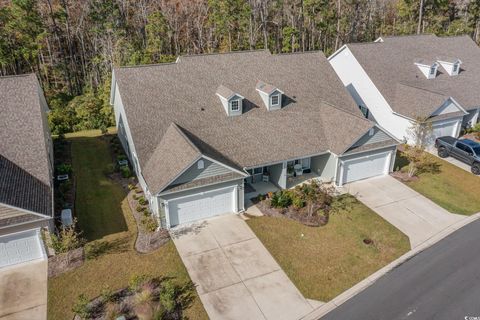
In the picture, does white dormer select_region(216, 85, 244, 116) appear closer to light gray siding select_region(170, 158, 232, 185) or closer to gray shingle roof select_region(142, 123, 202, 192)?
gray shingle roof select_region(142, 123, 202, 192)

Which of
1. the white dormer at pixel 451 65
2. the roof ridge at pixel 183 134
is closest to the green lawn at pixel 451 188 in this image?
the white dormer at pixel 451 65

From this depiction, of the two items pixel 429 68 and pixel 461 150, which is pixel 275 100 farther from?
pixel 429 68

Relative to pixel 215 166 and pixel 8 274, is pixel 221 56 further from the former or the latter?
pixel 8 274

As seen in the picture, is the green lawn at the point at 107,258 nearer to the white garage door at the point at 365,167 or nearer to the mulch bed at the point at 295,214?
the mulch bed at the point at 295,214

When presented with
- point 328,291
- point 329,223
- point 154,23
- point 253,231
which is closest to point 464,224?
point 329,223

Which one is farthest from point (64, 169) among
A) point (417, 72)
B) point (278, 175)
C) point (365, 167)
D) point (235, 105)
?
point (417, 72)

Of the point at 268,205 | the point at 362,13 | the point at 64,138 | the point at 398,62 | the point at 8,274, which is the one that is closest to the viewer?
the point at 8,274

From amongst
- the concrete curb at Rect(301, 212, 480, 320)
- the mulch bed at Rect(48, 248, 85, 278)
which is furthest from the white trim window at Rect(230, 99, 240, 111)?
the concrete curb at Rect(301, 212, 480, 320)
